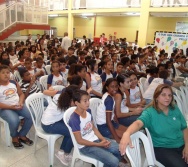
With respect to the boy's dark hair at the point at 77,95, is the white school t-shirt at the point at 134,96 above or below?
below

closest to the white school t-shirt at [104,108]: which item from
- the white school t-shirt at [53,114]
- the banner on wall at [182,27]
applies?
the white school t-shirt at [53,114]

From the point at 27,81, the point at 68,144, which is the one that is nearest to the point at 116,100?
the point at 68,144

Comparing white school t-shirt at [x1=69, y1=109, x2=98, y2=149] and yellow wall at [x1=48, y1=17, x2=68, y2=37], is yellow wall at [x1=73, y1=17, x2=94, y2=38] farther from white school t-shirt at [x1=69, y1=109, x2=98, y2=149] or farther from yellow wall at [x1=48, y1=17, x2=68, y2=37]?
white school t-shirt at [x1=69, y1=109, x2=98, y2=149]

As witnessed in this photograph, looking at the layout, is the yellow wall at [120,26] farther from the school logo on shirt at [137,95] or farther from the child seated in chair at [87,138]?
the child seated in chair at [87,138]

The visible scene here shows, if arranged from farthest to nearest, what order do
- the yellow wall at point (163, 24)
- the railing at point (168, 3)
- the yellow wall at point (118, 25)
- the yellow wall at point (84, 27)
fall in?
the yellow wall at point (84, 27) < the yellow wall at point (118, 25) < the yellow wall at point (163, 24) < the railing at point (168, 3)

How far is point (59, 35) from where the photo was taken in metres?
19.7

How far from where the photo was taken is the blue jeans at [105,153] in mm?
1981

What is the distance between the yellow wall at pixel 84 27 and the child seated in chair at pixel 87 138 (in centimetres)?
1594

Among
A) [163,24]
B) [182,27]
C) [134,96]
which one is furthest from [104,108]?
[163,24]

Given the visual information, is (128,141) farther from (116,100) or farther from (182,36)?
(182,36)

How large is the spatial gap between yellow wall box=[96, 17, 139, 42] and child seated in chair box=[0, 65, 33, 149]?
547 inches

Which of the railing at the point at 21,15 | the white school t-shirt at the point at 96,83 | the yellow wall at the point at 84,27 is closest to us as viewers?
the white school t-shirt at the point at 96,83

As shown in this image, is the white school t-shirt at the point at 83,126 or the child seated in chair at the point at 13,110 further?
the child seated in chair at the point at 13,110

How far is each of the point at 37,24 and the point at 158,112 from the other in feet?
34.2
